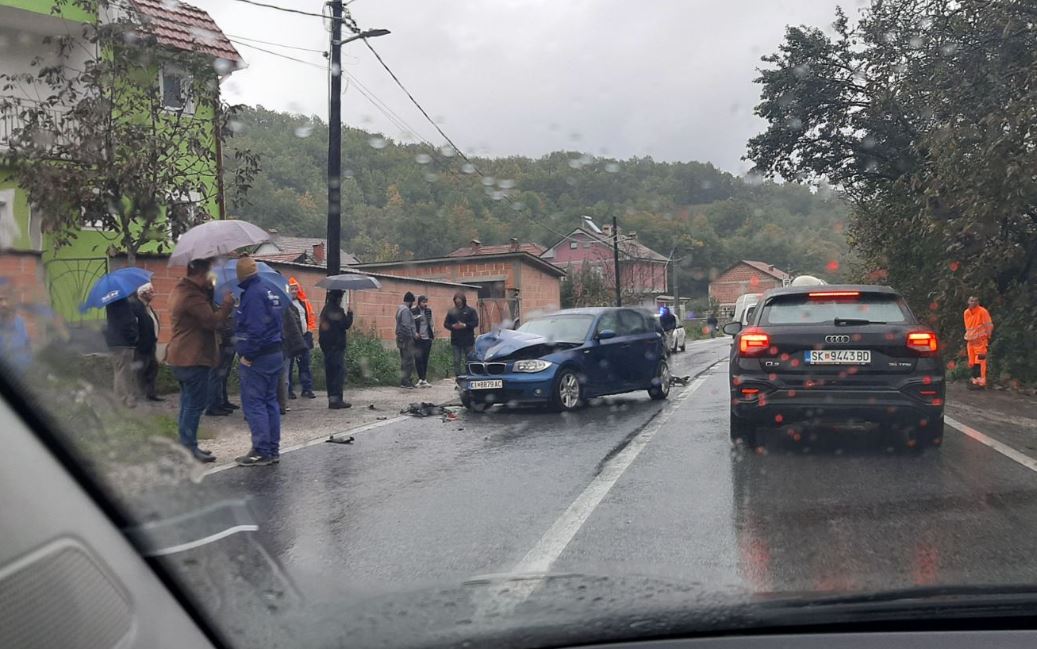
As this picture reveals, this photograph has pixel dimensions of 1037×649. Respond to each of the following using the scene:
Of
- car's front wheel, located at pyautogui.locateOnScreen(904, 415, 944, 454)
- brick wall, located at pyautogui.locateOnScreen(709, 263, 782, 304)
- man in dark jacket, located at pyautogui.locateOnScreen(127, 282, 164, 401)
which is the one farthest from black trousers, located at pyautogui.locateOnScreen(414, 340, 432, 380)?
brick wall, located at pyautogui.locateOnScreen(709, 263, 782, 304)

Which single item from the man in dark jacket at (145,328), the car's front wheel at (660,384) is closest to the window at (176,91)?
the man in dark jacket at (145,328)

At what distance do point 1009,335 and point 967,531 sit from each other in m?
12.7

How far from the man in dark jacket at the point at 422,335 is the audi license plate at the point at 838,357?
379 inches

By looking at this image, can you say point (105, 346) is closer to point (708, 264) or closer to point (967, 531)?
point (967, 531)

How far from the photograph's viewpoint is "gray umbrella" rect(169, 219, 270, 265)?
293 inches

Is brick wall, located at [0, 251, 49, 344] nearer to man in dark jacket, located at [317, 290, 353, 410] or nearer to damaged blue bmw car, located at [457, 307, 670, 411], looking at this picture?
damaged blue bmw car, located at [457, 307, 670, 411]

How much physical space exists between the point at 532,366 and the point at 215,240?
212 inches

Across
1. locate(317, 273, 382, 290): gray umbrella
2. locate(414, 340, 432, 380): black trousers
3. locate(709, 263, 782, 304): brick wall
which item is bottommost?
locate(414, 340, 432, 380): black trousers

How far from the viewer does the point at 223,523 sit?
2.79 meters

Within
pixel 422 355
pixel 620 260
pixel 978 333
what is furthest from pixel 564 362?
pixel 620 260

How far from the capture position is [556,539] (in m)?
5.04

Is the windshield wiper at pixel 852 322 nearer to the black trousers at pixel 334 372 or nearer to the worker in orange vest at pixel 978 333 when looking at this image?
the black trousers at pixel 334 372

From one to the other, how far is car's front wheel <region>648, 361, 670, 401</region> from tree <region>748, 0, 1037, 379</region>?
504 cm

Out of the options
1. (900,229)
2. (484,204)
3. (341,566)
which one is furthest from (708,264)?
(341,566)
